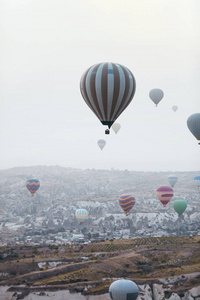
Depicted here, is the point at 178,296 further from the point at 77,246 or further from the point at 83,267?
the point at 77,246

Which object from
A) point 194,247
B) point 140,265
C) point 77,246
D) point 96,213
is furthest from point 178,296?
point 96,213


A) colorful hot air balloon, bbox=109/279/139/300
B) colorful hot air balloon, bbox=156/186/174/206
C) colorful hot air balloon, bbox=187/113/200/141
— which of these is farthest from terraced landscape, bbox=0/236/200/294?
colorful hot air balloon, bbox=187/113/200/141

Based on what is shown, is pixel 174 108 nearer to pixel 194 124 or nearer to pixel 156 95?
pixel 156 95

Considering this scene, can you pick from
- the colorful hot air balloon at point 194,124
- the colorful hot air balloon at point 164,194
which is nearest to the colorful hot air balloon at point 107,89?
the colorful hot air balloon at point 194,124

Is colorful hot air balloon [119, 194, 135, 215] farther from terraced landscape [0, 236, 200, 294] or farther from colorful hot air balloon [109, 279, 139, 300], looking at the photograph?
colorful hot air balloon [109, 279, 139, 300]

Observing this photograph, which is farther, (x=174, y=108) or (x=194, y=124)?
(x=174, y=108)

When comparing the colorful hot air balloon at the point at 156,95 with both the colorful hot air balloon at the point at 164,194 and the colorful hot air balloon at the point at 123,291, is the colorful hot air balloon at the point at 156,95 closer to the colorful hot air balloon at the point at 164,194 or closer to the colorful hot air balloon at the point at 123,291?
the colorful hot air balloon at the point at 164,194

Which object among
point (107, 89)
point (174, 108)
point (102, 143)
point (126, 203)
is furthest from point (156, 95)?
point (102, 143)

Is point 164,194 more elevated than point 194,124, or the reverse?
point 194,124
